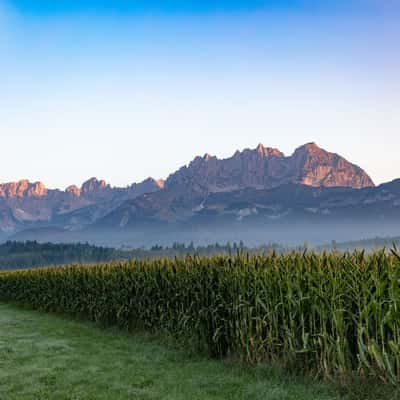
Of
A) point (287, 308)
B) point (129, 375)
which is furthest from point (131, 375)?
point (287, 308)

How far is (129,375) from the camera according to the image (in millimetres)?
10594

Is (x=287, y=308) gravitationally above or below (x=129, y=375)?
above

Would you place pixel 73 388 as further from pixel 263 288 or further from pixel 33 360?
pixel 263 288

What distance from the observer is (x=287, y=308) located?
10.1 meters

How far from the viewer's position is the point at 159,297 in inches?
631

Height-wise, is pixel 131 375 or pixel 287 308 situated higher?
pixel 287 308

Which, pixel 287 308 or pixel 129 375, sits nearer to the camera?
pixel 287 308

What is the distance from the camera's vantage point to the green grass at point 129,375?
883cm

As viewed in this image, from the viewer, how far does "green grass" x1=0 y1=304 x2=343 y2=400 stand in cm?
883

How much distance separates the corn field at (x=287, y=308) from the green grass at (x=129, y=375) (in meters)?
0.57

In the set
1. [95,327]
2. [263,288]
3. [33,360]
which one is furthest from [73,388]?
[95,327]

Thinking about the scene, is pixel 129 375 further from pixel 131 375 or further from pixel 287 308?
pixel 287 308

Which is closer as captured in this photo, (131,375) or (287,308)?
(287,308)

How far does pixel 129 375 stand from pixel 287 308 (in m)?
3.86
